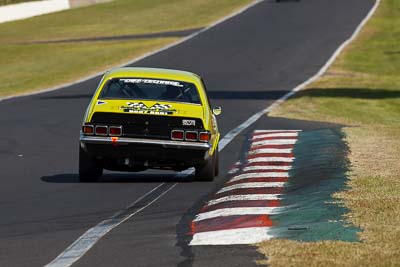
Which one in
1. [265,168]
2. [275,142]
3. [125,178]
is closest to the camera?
[265,168]

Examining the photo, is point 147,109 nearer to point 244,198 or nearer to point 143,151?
point 143,151

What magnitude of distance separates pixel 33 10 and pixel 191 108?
55.0 m

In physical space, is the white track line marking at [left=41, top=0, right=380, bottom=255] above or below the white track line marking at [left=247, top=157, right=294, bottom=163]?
below

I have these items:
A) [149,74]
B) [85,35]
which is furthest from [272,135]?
[85,35]

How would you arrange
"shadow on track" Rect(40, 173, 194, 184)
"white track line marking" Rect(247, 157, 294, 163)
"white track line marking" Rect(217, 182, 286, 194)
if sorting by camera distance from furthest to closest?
"white track line marking" Rect(247, 157, 294, 163) < "shadow on track" Rect(40, 173, 194, 184) < "white track line marking" Rect(217, 182, 286, 194)

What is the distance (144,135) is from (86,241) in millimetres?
4969

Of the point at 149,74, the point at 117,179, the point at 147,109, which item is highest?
the point at 149,74

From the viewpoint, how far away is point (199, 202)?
43.6 feet

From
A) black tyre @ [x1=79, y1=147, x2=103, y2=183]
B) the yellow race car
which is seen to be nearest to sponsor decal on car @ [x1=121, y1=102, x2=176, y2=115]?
the yellow race car

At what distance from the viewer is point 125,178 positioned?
1659cm

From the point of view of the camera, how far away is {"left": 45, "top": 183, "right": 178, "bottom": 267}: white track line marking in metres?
9.20

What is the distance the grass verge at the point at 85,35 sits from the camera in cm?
4162

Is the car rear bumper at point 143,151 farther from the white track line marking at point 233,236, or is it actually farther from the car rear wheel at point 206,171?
Result: the white track line marking at point 233,236

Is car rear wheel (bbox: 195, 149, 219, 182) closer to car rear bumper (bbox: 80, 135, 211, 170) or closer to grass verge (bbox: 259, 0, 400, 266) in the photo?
car rear bumper (bbox: 80, 135, 211, 170)
